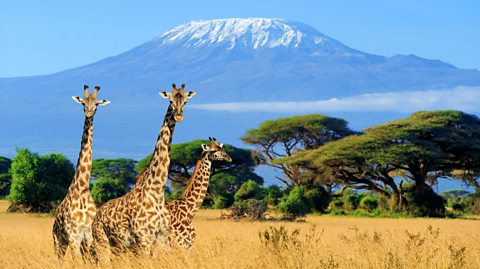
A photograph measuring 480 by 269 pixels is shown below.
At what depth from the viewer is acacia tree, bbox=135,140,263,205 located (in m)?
58.3

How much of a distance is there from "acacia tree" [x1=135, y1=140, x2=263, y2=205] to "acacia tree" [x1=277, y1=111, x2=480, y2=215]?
24.3 ft

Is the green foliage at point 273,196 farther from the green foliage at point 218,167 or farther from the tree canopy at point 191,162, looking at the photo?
the tree canopy at point 191,162

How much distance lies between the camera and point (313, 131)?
61531 mm

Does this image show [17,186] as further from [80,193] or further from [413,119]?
[80,193]

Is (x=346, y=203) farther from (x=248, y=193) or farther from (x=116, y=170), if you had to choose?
(x=116, y=170)

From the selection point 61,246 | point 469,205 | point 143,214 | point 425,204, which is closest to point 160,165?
point 143,214

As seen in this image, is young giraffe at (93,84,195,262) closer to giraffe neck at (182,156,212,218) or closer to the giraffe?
the giraffe

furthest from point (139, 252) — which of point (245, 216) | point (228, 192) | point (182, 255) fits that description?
point (228, 192)

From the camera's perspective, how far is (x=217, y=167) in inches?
2381

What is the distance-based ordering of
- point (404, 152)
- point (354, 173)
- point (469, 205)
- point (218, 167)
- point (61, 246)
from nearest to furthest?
point (61, 246)
point (404, 152)
point (354, 173)
point (469, 205)
point (218, 167)

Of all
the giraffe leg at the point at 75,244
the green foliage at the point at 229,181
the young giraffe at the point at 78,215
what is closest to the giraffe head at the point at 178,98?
the young giraffe at the point at 78,215

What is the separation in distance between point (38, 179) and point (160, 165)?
30823mm

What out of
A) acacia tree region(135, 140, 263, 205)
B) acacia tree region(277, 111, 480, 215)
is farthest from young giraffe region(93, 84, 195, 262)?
acacia tree region(135, 140, 263, 205)

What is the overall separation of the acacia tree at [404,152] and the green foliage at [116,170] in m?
22.4
